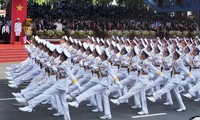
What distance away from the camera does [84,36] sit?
23000 millimetres

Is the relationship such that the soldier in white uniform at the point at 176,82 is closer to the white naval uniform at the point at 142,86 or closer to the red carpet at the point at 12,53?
the white naval uniform at the point at 142,86

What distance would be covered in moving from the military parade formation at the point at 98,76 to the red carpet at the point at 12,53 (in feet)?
18.8

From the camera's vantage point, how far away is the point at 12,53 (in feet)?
64.7

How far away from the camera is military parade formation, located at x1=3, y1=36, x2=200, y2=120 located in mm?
9031

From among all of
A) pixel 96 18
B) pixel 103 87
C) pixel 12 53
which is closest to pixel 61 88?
pixel 103 87

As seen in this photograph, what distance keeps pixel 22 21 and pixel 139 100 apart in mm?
12597

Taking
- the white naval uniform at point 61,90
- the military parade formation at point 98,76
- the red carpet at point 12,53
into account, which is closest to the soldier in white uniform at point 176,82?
the military parade formation at point 98,76

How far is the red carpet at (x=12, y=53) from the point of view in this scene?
63.2 feet

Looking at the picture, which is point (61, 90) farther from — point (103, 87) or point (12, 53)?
point (12, 53)

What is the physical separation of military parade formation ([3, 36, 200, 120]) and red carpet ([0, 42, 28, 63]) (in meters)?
5.72

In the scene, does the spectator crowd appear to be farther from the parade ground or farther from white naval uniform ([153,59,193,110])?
white naval uniform ([153,59,193,110])

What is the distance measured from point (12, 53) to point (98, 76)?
11033 millimetres

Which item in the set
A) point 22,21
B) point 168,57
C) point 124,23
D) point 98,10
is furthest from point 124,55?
point 98,10

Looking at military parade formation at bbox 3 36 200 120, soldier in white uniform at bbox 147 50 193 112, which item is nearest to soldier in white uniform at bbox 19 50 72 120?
military parade formation at bbox 3 36 200 120
